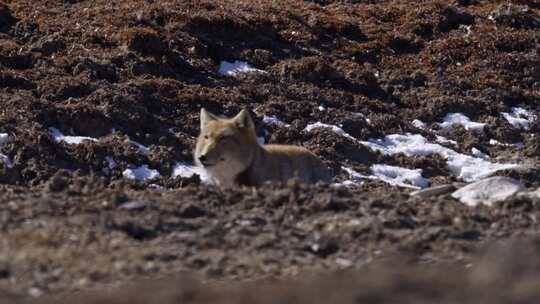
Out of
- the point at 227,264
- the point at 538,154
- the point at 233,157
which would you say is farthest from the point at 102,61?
the point at 227,264

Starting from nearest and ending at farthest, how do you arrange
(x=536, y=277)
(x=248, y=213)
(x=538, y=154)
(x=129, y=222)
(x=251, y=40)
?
(x=536, y=277), (x=129, y=222), (x=248, y=213), (x=538, y=154), (x=251, y=40)

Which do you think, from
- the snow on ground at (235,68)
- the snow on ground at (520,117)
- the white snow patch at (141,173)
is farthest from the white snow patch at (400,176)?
the snow on ground at (235,68)

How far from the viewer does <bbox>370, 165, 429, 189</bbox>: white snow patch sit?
60.2 ft

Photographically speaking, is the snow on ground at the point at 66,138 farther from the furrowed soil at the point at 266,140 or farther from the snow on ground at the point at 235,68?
the snow on ground at the point at 235,68

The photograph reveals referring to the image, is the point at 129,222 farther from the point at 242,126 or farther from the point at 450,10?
the point at 450,10

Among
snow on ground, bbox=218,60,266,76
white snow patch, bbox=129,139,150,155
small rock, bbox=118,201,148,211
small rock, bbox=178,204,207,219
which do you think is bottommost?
white snow patch, bbox=129,139,150,155

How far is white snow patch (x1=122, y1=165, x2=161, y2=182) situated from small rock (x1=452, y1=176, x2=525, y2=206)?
20.8 ft

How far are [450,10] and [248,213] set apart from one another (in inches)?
805

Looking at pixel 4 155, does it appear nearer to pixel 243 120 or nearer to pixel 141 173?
pixel 141 173

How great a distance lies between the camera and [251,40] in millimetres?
26094

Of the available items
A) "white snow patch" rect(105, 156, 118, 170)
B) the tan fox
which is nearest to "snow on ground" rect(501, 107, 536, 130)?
"white snow patch" rect(105, 156, 118, 170)

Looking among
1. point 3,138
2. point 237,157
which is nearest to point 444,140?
point 3,138

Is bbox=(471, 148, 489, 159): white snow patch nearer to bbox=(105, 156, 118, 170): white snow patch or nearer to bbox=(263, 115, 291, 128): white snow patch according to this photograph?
bbox=(263, 115, 291, 128): white snow patch

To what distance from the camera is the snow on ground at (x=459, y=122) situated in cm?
2190
